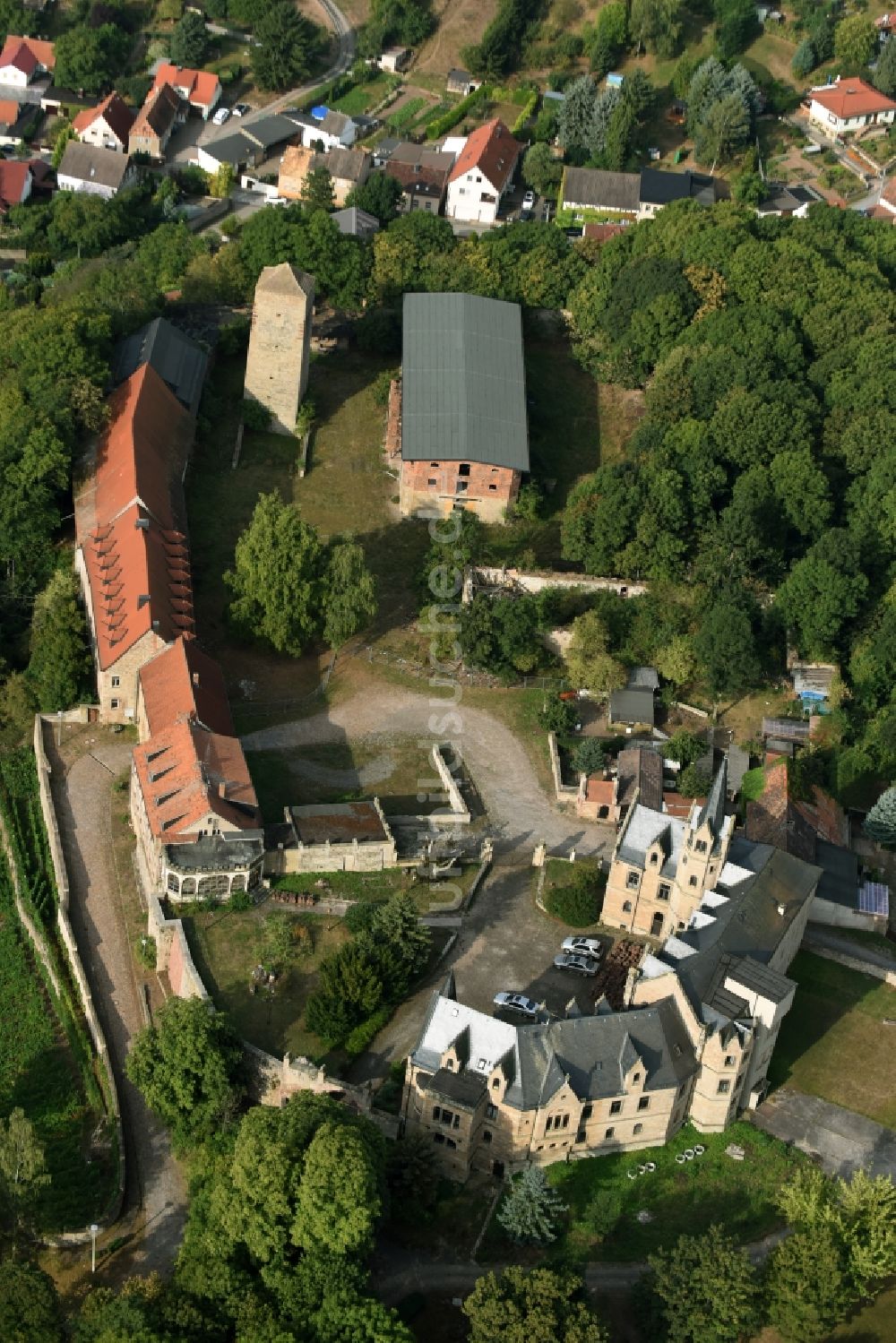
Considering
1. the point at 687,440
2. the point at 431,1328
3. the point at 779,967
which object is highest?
the point at 687,440

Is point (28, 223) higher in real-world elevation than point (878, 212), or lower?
lower

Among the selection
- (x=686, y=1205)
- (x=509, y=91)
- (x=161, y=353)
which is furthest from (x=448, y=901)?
(x=509, y=91)

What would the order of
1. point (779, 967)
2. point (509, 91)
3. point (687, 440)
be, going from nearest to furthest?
point (779, 967)
point (687, 440)
point (509, 91)

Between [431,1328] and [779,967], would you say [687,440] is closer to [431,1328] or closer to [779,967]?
[779,967]

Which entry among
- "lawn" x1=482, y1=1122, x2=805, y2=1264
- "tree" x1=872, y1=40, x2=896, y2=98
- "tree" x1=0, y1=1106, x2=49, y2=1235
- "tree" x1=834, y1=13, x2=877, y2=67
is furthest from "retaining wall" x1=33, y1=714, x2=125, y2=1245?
"tree" x1=834, y1=13, x2=877, y2=67

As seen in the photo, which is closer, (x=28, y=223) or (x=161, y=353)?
(x=161, y=353)

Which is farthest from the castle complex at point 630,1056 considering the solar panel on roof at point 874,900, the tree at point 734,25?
the tree at point 734,25

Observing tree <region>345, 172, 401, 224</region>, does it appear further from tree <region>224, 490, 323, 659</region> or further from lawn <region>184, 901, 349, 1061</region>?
lawn <region>184, 901, 349, 1061</region>

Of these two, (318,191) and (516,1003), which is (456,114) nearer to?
(318,191)

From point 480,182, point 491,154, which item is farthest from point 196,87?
point 480,182
